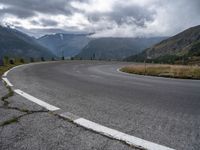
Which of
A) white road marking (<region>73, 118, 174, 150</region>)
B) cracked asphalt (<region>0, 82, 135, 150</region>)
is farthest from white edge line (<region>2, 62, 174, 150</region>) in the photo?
cracked asphalt (<region>0, 82, 135, 150</region>)

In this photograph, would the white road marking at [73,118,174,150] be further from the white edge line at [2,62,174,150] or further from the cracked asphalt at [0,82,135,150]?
the cracked asphalt at [0,82,135,150]

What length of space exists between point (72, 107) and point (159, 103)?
7.39 ft

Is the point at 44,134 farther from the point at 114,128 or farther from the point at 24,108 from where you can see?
the point at 24,108

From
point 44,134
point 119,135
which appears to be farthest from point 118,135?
point 44,134

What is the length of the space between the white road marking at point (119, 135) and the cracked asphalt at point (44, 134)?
0.42ft

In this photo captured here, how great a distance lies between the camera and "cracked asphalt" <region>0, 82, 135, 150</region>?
3.26m

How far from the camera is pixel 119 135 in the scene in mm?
3645

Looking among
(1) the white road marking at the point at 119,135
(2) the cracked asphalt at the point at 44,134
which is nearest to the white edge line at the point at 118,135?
(1) the white road marking at the point at 119,135

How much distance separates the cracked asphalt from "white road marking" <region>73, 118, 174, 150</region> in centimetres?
13

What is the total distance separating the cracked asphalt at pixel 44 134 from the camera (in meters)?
3.26

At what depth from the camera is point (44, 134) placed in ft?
12.2

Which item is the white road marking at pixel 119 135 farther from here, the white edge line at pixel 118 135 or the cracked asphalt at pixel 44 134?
the cracked asphalt at pixel 44 134

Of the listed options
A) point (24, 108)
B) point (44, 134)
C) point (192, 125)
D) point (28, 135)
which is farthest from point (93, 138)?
point (24, 108)

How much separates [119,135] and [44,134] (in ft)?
3.77
